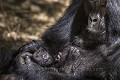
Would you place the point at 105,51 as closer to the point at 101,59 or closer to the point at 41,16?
the point at 101,59

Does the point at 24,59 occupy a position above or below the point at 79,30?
below

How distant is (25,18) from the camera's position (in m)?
6.91

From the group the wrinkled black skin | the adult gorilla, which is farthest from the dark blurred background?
the wrinkled black skin

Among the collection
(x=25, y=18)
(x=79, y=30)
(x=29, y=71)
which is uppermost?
(x=79, y=30)

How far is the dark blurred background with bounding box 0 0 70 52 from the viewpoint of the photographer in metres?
6.32

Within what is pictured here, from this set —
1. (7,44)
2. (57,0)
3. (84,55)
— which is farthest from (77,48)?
(57,0)

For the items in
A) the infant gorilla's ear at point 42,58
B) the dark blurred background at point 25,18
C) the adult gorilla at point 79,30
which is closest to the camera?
the adult gorilla at point 79,30

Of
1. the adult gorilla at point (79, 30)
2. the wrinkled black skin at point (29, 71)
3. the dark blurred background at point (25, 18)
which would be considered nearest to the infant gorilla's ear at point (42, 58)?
the wrinkled black skin at point (29, 71)

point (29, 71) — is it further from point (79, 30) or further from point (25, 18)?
point (25, 18)

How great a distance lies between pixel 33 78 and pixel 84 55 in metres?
0.47

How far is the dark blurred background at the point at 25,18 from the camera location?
6316 millimetres

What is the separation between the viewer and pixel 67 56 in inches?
174

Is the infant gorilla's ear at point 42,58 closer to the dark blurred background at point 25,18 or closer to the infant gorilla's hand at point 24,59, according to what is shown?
the infant gorilla's hand at point 24,59

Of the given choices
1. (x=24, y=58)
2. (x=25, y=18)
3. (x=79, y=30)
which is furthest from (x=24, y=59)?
(x=25, y=18)
